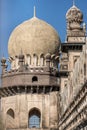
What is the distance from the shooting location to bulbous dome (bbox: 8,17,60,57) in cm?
5488

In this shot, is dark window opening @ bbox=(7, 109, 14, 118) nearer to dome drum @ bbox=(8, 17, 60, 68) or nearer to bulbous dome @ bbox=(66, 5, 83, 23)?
dome drum @ bbox=(8, 17, 60, 68)

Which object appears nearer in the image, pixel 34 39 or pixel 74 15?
pixel 34 39

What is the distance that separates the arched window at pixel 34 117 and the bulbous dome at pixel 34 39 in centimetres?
634

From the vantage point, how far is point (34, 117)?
A: 5356 centimetres

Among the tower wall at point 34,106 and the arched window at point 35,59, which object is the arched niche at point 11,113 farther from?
the arched window at point 35,59

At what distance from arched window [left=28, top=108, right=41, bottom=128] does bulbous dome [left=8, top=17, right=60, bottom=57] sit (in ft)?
20.8

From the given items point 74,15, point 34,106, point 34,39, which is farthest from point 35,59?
point 74,15

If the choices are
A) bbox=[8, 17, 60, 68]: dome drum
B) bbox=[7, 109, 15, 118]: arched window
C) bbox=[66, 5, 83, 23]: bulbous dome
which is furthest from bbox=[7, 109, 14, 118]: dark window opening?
bbox=[66, 5, 83, 23]: bulbous dome

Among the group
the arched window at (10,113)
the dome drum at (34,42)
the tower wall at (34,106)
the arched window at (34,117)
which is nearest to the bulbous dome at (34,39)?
the dome drum at (34,42)

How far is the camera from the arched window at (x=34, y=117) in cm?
5253

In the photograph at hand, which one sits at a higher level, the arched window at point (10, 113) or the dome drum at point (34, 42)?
the dome drum at point (34, 42)

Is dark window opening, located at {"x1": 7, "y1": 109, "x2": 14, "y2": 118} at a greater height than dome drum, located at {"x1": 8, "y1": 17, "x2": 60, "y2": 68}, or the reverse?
dome drum, located at {"x1": 8, "y1": 17, "x2": 60, "y2": 68}

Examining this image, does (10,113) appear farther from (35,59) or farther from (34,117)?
(35,59)

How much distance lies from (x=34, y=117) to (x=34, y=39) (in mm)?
8645
